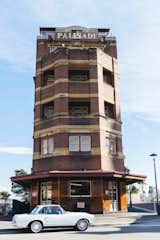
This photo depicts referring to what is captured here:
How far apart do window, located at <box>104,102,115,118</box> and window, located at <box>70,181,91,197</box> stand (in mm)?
8330

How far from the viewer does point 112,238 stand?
45.8ft

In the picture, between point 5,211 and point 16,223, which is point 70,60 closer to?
point 5,211

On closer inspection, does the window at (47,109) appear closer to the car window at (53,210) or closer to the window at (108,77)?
the window at (108,77)

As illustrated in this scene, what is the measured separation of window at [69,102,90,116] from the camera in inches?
1339

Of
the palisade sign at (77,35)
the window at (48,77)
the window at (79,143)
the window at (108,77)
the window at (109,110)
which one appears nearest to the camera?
the window at (79,143)

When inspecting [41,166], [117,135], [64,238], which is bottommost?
[64,238]

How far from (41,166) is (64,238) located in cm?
1819

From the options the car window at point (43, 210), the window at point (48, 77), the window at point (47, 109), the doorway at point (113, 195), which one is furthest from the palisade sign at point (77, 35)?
the car window at point (43, 210)

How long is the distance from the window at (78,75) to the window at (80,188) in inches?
442

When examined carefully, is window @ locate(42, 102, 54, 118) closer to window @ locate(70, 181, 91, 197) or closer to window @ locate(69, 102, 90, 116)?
window @ locate(69, 102, 90, 116)

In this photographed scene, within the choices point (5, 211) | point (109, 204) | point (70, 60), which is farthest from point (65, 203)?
point (70, 60)

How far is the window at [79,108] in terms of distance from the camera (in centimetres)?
3400

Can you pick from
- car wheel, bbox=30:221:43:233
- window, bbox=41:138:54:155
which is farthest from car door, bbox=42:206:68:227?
window, bbox=41:138:54:155

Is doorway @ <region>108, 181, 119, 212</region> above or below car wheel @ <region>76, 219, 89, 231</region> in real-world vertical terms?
above
